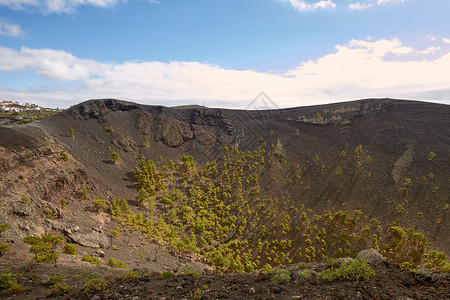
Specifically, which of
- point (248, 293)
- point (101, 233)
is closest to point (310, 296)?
point (248, 293)

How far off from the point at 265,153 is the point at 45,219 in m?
54.5

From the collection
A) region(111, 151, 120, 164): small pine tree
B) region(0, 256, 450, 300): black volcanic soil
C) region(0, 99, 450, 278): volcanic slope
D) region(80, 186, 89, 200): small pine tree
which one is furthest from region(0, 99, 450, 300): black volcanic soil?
region(111, 151, 120, 164): small pine tree

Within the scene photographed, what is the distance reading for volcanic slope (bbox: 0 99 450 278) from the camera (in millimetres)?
34594

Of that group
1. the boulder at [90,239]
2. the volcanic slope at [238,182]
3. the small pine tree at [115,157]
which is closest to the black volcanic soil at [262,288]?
the volcanic slope at [238,182]

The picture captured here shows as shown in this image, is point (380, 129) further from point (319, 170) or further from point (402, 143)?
point (319, 170)

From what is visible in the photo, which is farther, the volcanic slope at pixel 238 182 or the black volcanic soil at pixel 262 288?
the volcanic slope at pixel 238 182

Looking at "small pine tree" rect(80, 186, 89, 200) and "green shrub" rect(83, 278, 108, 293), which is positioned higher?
"green shrub" rect(83, 278, 108, 293)

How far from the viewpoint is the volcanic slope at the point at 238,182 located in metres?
34.6

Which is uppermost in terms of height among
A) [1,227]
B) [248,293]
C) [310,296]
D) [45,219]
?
[310,296]

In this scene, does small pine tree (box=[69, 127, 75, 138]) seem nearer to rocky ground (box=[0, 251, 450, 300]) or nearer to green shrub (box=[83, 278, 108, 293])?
rocky ground (box=[0, 251, 450, 300])

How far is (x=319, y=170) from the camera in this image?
190 ft

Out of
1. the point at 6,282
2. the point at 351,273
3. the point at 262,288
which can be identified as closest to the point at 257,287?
the point at 262,288

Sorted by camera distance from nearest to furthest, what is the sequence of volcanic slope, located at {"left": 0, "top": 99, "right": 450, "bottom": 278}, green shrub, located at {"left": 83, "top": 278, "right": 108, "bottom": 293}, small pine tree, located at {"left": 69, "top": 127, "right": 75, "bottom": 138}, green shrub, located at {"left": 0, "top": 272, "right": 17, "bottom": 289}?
green shrub, located at {"left": 83, "top": 278, "right": 108, "bottom": 293} → green shrub, located at {"left": 0, "top": 272, "right": 17, "bottom": 289} → volcanic slope, located at {"left": 0, "top": 99, "right": 450, "bottom": 278} → small pine tree, located at {"left": 69, "top": 127, "right": 75, "bottom": 138}

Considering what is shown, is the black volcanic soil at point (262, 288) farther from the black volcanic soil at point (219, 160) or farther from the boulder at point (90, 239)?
the boulder at point (90, 239)
